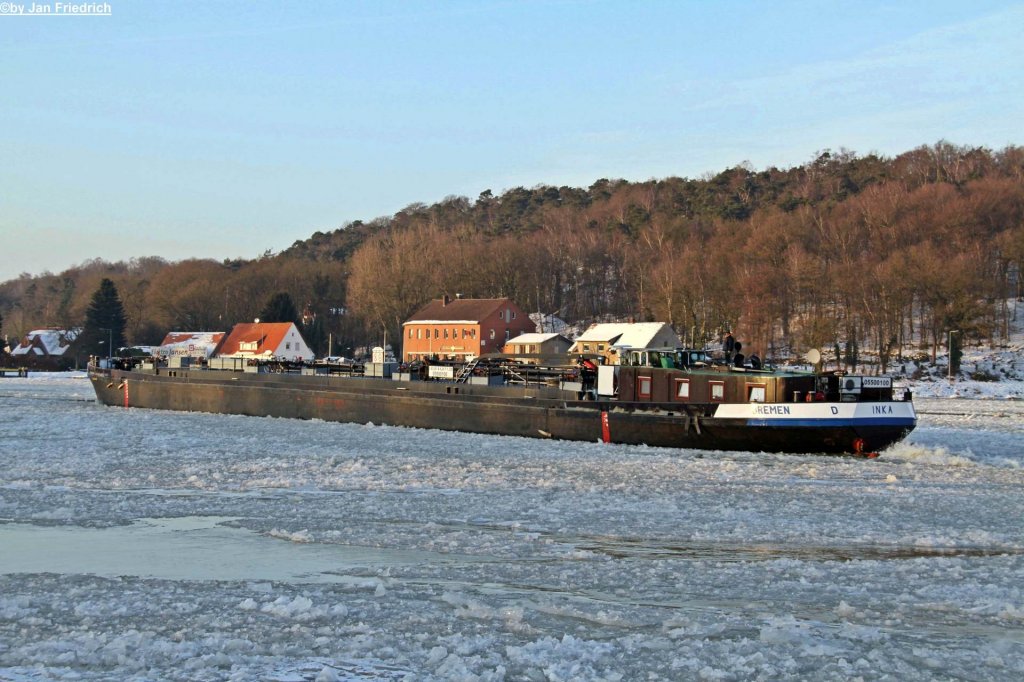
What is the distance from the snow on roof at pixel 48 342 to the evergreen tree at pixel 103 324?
27.8 ft

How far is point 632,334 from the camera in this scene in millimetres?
75750

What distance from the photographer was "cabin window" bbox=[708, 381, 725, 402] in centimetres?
2675

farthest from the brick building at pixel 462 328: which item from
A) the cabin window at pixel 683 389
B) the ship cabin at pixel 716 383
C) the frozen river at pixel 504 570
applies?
the frozen river at pixel 504 570

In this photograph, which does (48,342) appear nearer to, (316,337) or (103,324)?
(103,324)

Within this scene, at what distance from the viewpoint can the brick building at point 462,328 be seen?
85750 millimetres

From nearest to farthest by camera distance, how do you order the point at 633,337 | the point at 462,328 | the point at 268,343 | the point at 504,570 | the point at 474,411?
1. the point at 504,570
2. the point at 474,411
3. the point at 633,337
4. the point at 462,328
5. the point at 268,343

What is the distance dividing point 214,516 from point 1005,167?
390ft

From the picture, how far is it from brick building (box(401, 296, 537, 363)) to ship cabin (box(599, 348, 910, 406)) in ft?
183

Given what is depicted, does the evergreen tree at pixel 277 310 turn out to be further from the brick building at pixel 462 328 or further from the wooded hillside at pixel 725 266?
the brick building at pixel 462 328

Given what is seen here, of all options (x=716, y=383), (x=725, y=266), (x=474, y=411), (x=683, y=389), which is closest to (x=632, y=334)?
(x=725, y=266)

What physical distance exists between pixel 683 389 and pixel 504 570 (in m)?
17.2

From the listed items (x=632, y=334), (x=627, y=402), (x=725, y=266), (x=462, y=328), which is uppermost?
(x=725, y=266)

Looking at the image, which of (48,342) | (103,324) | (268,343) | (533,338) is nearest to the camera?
(533,338)

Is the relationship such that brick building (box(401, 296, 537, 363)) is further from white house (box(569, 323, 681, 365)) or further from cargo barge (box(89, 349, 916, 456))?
cargo barge (box(89, 349, 916, 456))
